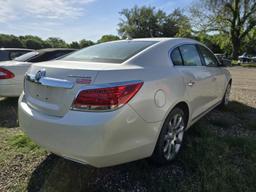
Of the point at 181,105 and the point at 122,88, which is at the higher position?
the point at 122,88

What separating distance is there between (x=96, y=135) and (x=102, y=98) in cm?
31

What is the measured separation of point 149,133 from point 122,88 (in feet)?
1.87

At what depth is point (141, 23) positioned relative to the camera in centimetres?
5134

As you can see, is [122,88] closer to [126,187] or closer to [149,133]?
[149,133]

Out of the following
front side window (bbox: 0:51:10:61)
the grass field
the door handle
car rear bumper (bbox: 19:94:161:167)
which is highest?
front side window (bbox: 0:51:10:61)

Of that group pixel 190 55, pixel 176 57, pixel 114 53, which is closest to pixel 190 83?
pixel 176 57

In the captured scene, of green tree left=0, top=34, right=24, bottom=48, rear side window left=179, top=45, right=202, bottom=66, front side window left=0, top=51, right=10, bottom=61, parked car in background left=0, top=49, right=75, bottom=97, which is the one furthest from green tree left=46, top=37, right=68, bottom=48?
rear side window left=179, top=45, right=202, bottom=66

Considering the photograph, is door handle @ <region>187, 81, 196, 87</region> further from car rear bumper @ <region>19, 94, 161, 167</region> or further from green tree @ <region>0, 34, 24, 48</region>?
green tree @ <region>0, 34, 24, 48</region>

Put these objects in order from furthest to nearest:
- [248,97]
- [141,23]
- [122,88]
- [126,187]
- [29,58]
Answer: [141,23] → [248,97] → [29,58] → [126,187] → [122,88]

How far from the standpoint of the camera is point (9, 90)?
5191mm

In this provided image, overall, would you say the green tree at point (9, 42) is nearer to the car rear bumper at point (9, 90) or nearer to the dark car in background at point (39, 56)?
the dark car in background at point (39, 56)

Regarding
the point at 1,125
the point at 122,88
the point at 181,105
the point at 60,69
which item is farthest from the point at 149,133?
the point at 1,125

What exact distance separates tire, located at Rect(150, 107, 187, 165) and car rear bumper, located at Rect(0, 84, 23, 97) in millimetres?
3971

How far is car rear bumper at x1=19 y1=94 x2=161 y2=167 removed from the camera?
1.93 metres
